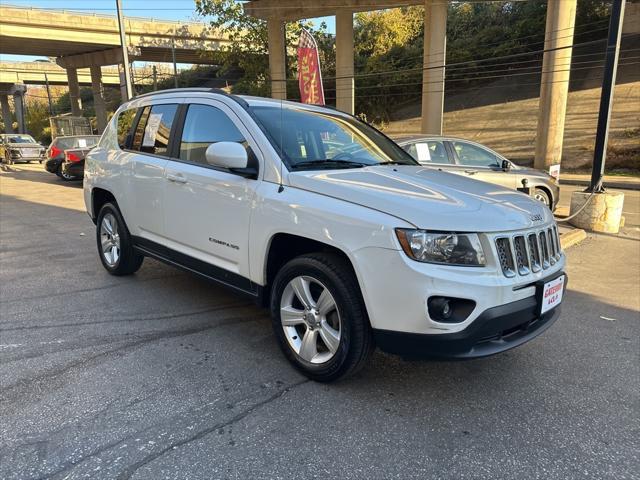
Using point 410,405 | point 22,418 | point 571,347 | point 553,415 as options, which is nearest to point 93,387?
point 22,418

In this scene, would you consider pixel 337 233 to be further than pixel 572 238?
No

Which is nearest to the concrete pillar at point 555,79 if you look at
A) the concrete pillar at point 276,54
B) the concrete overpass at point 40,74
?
the concrete pillar at point 276,54

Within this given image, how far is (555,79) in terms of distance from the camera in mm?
21094

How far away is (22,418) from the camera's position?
2920 millimetres

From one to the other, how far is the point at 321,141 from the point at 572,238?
575cm

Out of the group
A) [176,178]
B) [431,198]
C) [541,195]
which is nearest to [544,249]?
[431,198]

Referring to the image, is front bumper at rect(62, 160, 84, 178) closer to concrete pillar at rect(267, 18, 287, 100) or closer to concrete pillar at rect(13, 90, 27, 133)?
concrete pillar at rect(267, 18, 287, 100)

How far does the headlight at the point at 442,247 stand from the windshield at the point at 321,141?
111 cm

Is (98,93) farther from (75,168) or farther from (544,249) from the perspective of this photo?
(544,249)

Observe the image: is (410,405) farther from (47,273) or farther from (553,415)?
(47,273)

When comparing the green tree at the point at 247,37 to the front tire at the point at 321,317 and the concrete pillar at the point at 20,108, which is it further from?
the concrete pillar at the point at 20,108

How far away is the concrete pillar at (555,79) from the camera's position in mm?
20750

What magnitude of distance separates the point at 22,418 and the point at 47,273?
3389 mm

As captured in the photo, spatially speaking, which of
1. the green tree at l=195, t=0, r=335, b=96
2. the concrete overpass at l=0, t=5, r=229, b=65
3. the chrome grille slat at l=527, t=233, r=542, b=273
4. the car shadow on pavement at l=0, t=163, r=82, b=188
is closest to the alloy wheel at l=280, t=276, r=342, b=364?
the chrome grille slat at l=527, t=233, r=542, b=273
